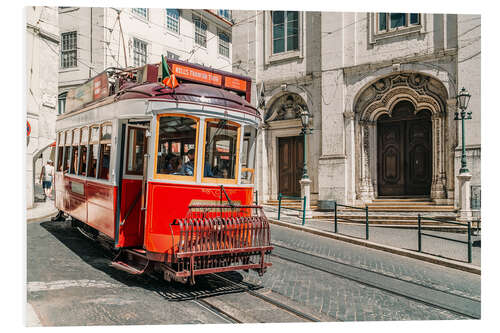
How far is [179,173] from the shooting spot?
17.1 feet

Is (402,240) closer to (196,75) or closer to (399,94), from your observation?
(399,94)

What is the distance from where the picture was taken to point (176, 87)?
17.2ft

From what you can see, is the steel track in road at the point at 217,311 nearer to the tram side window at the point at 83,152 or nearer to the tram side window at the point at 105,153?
the tram side window at the point at 105,153

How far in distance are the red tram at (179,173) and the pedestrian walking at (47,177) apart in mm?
2197

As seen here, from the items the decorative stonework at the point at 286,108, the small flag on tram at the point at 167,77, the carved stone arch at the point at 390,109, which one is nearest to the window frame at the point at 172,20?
the small flag on tram at the point at 167,77

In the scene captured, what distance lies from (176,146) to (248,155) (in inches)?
45.6

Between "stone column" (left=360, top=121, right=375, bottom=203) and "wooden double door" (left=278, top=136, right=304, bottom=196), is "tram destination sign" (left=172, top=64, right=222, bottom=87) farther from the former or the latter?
"wooden double door" (left=278, top=136, right=304, bottom=196)

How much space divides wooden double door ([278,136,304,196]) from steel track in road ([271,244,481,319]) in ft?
22.8

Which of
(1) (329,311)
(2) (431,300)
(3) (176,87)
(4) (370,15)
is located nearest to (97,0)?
(3) (176,87)

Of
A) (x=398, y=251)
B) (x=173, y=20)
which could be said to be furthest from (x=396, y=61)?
(x=173, y=20)

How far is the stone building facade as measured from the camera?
11.5 metres

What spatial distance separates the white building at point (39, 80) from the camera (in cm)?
571

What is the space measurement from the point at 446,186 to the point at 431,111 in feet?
8.47

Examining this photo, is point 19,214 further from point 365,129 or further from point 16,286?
point 365,129
